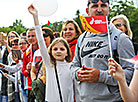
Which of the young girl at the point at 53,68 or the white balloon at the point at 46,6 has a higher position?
the white balloon at the point at 46,6

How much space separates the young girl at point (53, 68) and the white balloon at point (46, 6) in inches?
9.7

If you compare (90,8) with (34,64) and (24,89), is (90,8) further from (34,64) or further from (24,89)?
(24,89)

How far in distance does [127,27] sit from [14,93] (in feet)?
11.4

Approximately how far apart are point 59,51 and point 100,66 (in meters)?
1.00

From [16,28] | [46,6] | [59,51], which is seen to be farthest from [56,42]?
[16,28]

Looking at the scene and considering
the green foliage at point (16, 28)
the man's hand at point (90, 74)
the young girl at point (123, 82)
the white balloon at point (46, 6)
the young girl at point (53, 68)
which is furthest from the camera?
the green foliage at point (16, 28)

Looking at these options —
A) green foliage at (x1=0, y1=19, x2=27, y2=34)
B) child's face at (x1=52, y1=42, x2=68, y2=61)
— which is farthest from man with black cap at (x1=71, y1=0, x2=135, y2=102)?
green foliage at (x1=0, y1=19, x2=27, y2=34)

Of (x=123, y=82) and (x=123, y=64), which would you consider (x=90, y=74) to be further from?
(x=123, y=82)

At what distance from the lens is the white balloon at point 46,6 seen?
346 cm

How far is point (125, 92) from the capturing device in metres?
1.96

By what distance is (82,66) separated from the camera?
2.60m

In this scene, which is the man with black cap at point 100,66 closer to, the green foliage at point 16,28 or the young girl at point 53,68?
the young girl at point 53,68

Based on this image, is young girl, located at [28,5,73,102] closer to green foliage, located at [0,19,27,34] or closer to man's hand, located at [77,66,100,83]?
man's hand, located at [77,66,100,83]

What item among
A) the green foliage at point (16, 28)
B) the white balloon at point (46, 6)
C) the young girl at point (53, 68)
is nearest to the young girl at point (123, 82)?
the young girl at point (53, 68)
